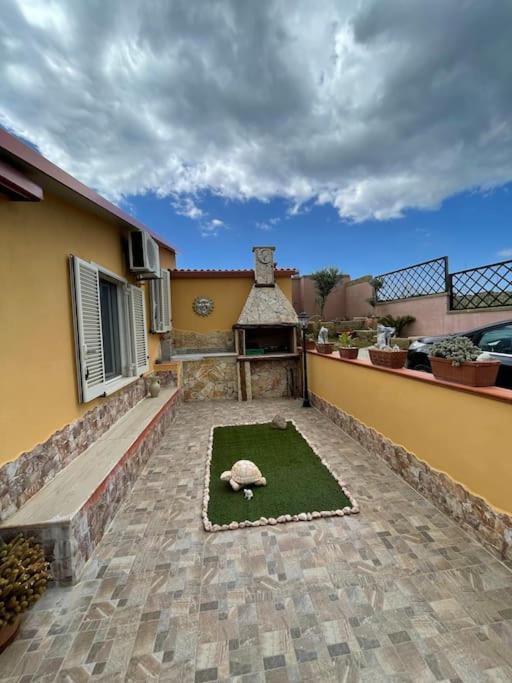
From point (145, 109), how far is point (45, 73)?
217 centimetres

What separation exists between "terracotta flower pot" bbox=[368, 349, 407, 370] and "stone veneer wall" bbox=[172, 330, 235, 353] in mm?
5037

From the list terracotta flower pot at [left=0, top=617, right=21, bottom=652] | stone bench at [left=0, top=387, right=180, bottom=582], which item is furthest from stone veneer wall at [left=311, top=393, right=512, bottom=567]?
terracotta flower pot at [left=0, top=617, right=21, bottom=652]

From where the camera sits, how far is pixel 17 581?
64.3 inches

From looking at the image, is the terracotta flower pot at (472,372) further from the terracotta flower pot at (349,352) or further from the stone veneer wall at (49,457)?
the stone veneer wall at (49,457)

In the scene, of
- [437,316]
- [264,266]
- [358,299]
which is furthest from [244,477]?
[358,299]

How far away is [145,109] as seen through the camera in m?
5.59

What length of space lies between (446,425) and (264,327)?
5.33 meters

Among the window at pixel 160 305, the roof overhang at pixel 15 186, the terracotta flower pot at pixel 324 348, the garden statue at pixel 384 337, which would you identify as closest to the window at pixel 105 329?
the window at pixel 160 305

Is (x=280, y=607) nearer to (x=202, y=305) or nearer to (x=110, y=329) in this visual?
(x=110, y=329)

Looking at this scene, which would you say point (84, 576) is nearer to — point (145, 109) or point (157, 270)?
point (157, 270)

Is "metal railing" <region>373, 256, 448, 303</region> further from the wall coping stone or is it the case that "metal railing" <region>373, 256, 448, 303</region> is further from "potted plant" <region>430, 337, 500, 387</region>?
"potted plant" <region>430, 337, 500, 387</region>

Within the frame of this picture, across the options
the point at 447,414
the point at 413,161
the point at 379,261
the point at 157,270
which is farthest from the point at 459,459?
the point at 379,261

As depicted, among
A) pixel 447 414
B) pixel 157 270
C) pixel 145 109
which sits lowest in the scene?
pixel 447 414

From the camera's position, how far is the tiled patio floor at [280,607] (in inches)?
58.4
